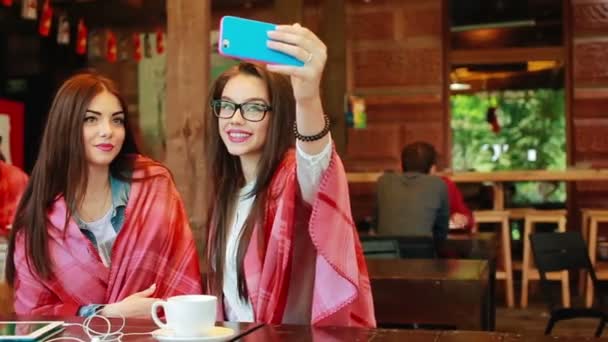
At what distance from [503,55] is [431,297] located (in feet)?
14.2

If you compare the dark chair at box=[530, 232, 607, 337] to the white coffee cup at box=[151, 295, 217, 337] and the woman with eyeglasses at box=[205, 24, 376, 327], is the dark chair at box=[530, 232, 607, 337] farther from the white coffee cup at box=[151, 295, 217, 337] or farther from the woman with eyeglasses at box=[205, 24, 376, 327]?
the white coffee cup at box=[151, 295, 217, 337]

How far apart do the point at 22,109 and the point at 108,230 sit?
14.7 ft

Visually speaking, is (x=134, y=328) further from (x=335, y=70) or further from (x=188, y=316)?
(x=335, y=70)

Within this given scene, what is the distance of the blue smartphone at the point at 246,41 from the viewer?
4.06ft

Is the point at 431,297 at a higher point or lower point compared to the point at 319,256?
lower

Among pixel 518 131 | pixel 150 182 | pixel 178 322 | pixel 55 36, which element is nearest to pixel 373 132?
pixel 518 131

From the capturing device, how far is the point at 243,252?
166 cm

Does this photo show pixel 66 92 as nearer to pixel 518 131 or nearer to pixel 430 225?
pixel 430 225

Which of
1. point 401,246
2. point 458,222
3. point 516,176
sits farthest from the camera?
point 516,176

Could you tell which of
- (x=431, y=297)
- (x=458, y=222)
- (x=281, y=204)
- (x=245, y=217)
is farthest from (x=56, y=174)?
(x=458, y=222)

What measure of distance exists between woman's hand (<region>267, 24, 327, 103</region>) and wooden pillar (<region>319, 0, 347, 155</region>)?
4.41m

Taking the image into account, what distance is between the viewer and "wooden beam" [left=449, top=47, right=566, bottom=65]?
651 cm

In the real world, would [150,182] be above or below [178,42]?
below

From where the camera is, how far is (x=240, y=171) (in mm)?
1814
